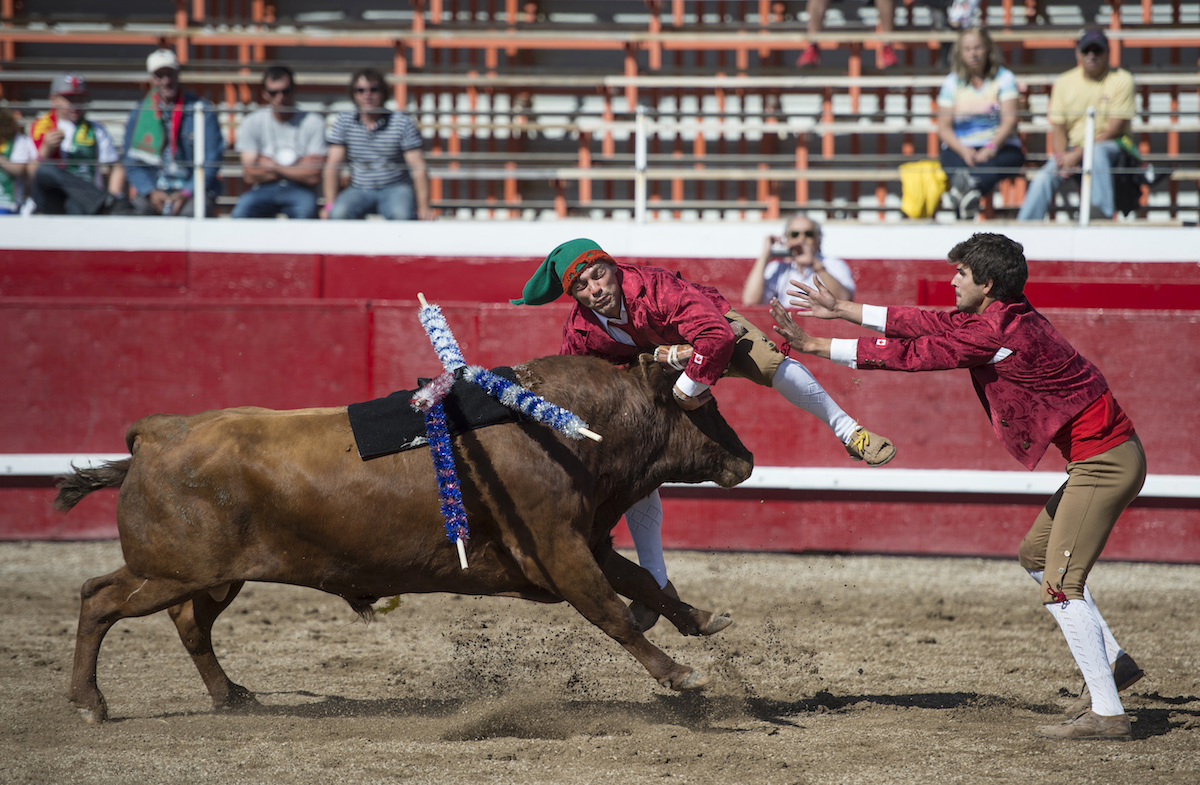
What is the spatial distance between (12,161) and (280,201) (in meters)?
2.10

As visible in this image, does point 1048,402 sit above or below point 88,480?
above

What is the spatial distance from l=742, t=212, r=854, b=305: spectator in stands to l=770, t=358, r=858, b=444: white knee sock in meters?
2.60

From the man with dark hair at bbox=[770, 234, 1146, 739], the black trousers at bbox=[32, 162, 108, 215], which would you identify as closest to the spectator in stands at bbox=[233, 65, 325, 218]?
the black trousers at bbox=[32, 162, 108, 215]

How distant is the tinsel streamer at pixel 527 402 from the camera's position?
3836 mm

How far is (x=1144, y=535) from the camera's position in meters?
6.91

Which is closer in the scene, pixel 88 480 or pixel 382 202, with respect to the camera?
pixel 88 480

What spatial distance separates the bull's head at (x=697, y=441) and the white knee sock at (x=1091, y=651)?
1.22 meters

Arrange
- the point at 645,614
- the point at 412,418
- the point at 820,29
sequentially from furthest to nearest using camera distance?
the point at 820,29 < the point at 645,614 < the point at 412,418

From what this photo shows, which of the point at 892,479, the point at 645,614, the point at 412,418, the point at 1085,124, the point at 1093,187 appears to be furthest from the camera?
the point at 1093,187

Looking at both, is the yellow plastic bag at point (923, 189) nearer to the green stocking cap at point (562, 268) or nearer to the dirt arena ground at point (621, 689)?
the dirt arena ground at point (621, 689)

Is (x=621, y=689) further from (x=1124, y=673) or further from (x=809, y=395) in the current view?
(x=1124, y=673)

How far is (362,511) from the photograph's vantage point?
3.98 meters

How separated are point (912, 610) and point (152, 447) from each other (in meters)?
3.88

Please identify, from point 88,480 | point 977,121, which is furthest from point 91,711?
point 977,121
